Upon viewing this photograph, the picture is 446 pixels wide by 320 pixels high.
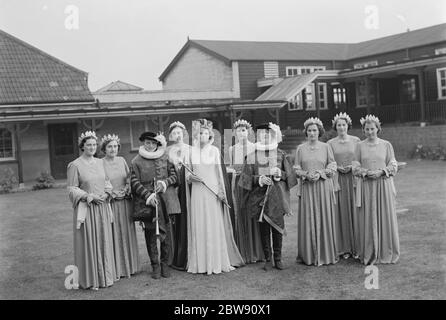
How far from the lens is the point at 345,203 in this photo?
6531mm

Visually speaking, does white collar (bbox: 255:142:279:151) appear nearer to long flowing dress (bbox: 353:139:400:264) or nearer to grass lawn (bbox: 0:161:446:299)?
long flowing dress (bbox: 353:139:400:264)

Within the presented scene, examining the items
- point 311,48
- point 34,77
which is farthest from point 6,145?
point 311,48

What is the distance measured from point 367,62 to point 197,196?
25.0 metres

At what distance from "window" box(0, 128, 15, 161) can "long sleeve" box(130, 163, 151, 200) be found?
15.9 metres

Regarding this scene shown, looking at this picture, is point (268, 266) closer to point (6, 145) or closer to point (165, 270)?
point (165, 270)

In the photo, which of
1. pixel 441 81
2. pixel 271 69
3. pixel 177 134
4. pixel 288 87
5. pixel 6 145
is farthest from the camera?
pixel 271 69

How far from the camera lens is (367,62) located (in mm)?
28922

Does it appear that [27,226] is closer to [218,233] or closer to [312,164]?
[218,233]

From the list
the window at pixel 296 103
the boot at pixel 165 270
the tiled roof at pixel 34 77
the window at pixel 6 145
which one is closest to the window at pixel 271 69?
the window at pixel 296 103

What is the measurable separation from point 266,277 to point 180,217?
134cm

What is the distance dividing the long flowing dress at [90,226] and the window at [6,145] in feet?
52.1

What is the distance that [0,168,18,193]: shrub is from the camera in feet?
59.0

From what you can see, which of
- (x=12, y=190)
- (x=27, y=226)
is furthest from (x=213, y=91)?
(x=27, y=226)

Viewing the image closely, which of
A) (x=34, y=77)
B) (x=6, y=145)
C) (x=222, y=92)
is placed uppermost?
(x=34, y=77)
